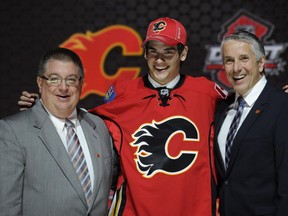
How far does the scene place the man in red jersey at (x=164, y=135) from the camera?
1.86 metres

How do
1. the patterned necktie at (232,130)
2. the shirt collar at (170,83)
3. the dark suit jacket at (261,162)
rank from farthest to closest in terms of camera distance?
the shirt collar at (170,83)
the patterned necktie at (232,130)
the dark suit jacket at (261,162)

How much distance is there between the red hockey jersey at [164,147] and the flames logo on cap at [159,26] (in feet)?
0.82

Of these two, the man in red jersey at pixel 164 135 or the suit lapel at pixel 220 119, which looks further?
the man in red jersey at pixel 164 135

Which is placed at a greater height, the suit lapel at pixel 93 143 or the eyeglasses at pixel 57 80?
the eyeglasses at pixel 57 80

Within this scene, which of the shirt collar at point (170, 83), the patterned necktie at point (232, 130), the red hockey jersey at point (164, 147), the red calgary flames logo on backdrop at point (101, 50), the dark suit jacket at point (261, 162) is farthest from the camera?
the red calgary flames logo on backdrop at point (101, 50)

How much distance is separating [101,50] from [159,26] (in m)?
1.32

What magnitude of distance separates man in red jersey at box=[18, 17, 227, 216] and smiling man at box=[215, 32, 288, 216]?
11 cm

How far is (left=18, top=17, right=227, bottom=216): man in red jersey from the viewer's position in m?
1.86


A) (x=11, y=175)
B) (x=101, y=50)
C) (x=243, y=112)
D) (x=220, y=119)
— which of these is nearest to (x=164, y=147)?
(x=220, y=119)

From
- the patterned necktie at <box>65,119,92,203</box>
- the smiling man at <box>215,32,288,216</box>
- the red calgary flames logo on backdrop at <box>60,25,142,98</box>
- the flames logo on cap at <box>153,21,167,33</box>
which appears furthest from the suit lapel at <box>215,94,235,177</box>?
the red calgary flames logo on backdrop at <box>60,25,142,98</box>

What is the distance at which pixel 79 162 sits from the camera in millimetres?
1598

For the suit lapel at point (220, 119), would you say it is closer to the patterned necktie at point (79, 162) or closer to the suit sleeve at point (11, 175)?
the patterned necktie at point (79, 162)

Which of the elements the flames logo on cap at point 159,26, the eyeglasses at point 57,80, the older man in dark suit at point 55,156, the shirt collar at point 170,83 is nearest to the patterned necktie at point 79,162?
the older man in dark suit at point 55,156

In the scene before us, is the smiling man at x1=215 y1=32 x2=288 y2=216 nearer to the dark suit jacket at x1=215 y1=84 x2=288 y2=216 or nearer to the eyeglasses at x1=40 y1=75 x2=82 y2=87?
the dark suit jacket at x1=215 y1=84 x2=288 y2=216
